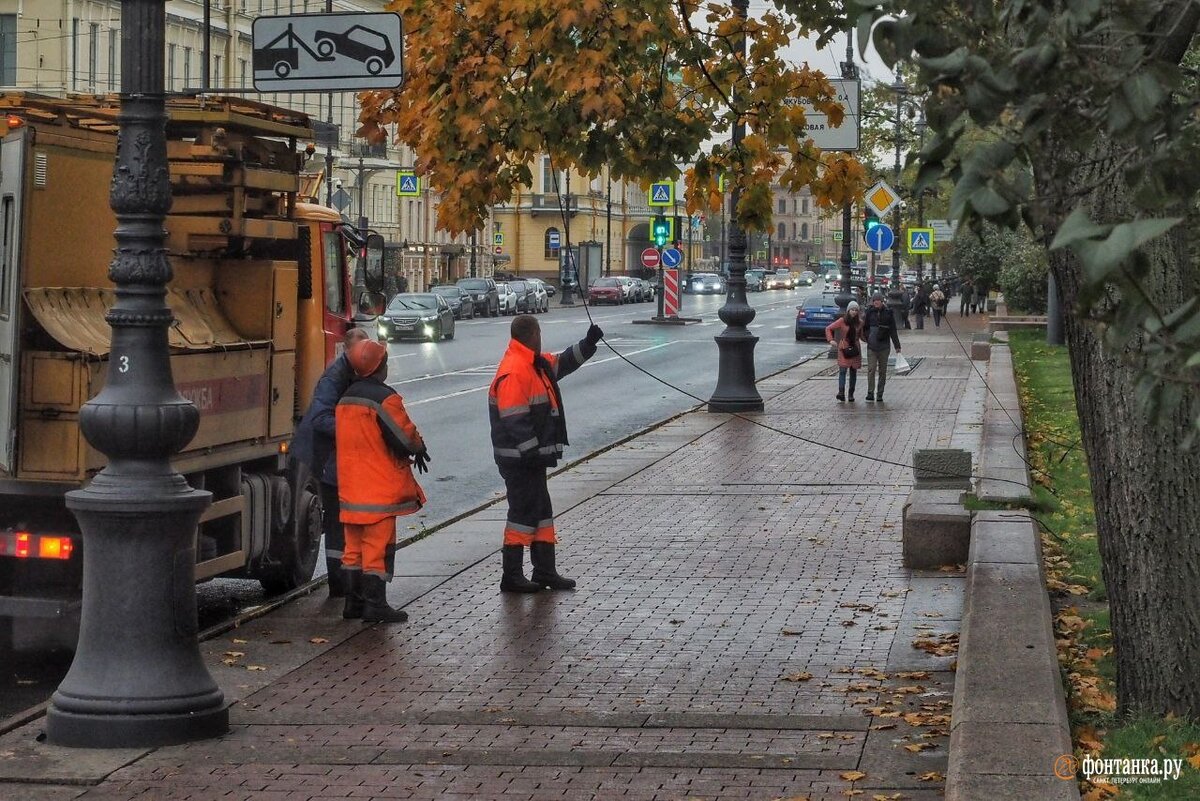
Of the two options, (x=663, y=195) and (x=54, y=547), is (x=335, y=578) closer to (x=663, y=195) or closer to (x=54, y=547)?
(x=54, y=547)

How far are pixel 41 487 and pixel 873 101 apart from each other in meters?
53.2

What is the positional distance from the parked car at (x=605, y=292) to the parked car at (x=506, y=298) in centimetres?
1054

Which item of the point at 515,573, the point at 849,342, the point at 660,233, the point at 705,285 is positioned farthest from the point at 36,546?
the point at 705,285

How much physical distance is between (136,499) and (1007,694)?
3392mm

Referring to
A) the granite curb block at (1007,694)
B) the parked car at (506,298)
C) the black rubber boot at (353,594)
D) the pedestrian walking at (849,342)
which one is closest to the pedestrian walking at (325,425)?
the black rubber boot at (353,594)

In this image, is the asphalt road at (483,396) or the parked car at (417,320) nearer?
the asphalt road at (483,396)

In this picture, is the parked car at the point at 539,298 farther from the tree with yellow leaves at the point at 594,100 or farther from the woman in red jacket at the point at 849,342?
the tree with yellow leaves at the point at 594,100

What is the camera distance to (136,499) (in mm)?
7055

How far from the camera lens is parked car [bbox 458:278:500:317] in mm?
70938

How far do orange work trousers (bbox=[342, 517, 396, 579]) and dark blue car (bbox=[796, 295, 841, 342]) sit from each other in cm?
4363

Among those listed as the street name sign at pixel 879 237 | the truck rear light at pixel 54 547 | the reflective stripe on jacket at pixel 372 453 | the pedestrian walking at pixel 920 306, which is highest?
the street name sign at pixel 879 237

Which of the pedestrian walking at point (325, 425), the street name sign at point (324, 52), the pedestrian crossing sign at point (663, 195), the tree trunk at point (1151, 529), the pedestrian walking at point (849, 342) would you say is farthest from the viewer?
the pedestrian crossing sign at point (663, 195)

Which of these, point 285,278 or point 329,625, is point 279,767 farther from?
point 285,278

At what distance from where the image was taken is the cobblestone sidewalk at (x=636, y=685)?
6.75 m
